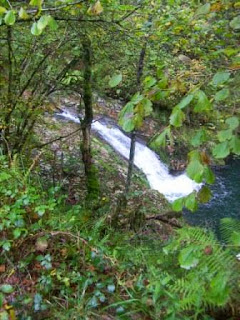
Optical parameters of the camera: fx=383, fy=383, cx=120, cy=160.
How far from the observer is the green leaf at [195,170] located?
1602 millimetres

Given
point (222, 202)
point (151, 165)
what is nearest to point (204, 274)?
point (222, 202)

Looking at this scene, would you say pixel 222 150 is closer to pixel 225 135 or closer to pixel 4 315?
pixel 225 135

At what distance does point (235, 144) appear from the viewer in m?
1.61

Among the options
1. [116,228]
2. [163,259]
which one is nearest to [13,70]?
[116,228]

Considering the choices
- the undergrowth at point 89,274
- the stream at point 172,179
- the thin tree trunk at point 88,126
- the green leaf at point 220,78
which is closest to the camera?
the green leaf at point 220,78

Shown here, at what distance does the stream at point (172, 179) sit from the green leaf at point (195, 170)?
9579 millimetres

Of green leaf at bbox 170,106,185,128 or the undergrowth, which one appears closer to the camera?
green leaf at bbox 170,106,185,128

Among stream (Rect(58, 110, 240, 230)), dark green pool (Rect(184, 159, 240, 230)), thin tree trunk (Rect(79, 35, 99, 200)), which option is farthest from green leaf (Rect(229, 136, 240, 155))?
stream (Rect(58, 110, 240, 230))

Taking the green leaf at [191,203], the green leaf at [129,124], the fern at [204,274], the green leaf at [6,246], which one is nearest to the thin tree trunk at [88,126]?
the green leaf at [6,246]

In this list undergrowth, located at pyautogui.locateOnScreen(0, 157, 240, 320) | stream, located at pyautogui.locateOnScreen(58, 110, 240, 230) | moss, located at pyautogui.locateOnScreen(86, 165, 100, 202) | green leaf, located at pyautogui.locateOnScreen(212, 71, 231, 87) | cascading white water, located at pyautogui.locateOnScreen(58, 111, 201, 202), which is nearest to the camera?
green leaf, located at pyautogui.locateOnScreen(212, 71, 231, 87)

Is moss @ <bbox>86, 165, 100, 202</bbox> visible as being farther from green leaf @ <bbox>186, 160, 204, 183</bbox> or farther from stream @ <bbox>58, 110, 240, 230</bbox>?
green leaf @ <bbox>186, 160, 204, 183</bbox>

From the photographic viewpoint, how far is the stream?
1157 centimetres

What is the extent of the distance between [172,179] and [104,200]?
6484mm

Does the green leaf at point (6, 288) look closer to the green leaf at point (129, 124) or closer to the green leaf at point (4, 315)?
the green leaf at point (4, 315)
